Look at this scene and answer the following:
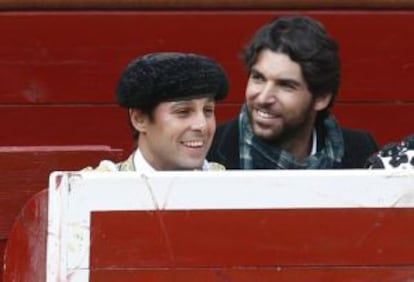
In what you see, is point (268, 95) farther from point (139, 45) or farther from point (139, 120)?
point (139, 45)

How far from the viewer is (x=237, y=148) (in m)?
4.32

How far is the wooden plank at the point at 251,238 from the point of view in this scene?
3.47 meters

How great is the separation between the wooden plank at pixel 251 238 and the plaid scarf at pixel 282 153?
72 cm

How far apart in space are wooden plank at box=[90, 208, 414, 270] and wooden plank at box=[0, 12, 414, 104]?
5.98 ft

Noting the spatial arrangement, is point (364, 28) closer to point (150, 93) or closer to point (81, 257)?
point (150, 93)

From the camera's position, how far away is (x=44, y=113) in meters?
5.28

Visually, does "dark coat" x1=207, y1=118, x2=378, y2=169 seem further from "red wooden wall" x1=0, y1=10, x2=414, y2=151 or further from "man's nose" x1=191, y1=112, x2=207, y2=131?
"red wooden wall" x1=0, y1=10, x2=414, y2=151

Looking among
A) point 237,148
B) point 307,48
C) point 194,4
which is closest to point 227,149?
point 237,148

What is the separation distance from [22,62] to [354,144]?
1.21 m

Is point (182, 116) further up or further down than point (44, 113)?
further down

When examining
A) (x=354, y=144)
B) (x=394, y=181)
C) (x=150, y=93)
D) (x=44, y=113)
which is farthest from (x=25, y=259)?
(x=44, y=113)

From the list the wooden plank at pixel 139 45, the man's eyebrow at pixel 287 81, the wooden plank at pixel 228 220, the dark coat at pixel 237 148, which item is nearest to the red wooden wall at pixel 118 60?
the wooden plank at pixel 139 45

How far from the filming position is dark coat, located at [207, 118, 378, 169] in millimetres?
4297

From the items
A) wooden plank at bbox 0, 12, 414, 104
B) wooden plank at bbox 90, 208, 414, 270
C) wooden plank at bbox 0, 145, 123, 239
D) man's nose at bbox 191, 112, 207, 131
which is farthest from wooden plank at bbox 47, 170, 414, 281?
wooden plank at bbox 0, 12, 414, 104
